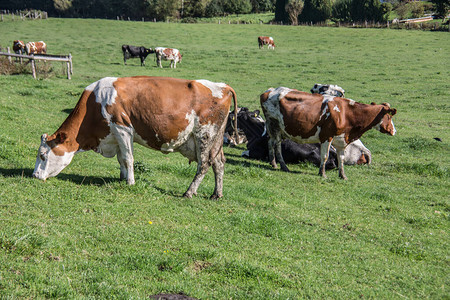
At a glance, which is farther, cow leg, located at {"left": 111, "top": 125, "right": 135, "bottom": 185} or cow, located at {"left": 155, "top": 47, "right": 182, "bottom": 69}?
cow, located at {"left": 155, "top": 47, "right": 182, "bottom": 69}

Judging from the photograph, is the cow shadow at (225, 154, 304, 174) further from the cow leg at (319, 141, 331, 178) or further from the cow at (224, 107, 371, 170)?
the cow leg at (319, 141, 331, 178)

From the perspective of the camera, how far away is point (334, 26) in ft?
210

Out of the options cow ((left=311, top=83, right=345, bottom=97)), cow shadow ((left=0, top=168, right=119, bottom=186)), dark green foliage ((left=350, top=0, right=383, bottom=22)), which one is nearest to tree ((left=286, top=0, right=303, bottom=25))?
dark green foliage ((left=350, top=0, right=383, bottom=22))

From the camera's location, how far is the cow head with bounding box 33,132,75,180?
Answer: 8281mm

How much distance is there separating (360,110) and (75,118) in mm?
8091

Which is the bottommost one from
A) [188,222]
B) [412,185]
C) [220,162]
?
[412,185]

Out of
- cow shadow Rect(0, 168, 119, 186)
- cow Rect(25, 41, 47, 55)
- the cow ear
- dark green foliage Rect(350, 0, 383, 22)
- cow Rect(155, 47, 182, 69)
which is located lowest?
cow shadow Rect(0, 168, 119, 186)

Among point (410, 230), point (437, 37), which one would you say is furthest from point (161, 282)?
point (437, 37)

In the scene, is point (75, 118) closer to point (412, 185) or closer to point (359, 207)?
point (359, 207)

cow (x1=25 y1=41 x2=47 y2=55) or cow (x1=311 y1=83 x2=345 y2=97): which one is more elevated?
cow (x1=25 y1=41 x2=47 y2=55)

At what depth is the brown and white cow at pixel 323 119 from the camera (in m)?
12.5

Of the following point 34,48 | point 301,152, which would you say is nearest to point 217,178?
point 301,152

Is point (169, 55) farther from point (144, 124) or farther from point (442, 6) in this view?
point (442, 6)

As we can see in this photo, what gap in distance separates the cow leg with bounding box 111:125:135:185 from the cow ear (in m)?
0.94
